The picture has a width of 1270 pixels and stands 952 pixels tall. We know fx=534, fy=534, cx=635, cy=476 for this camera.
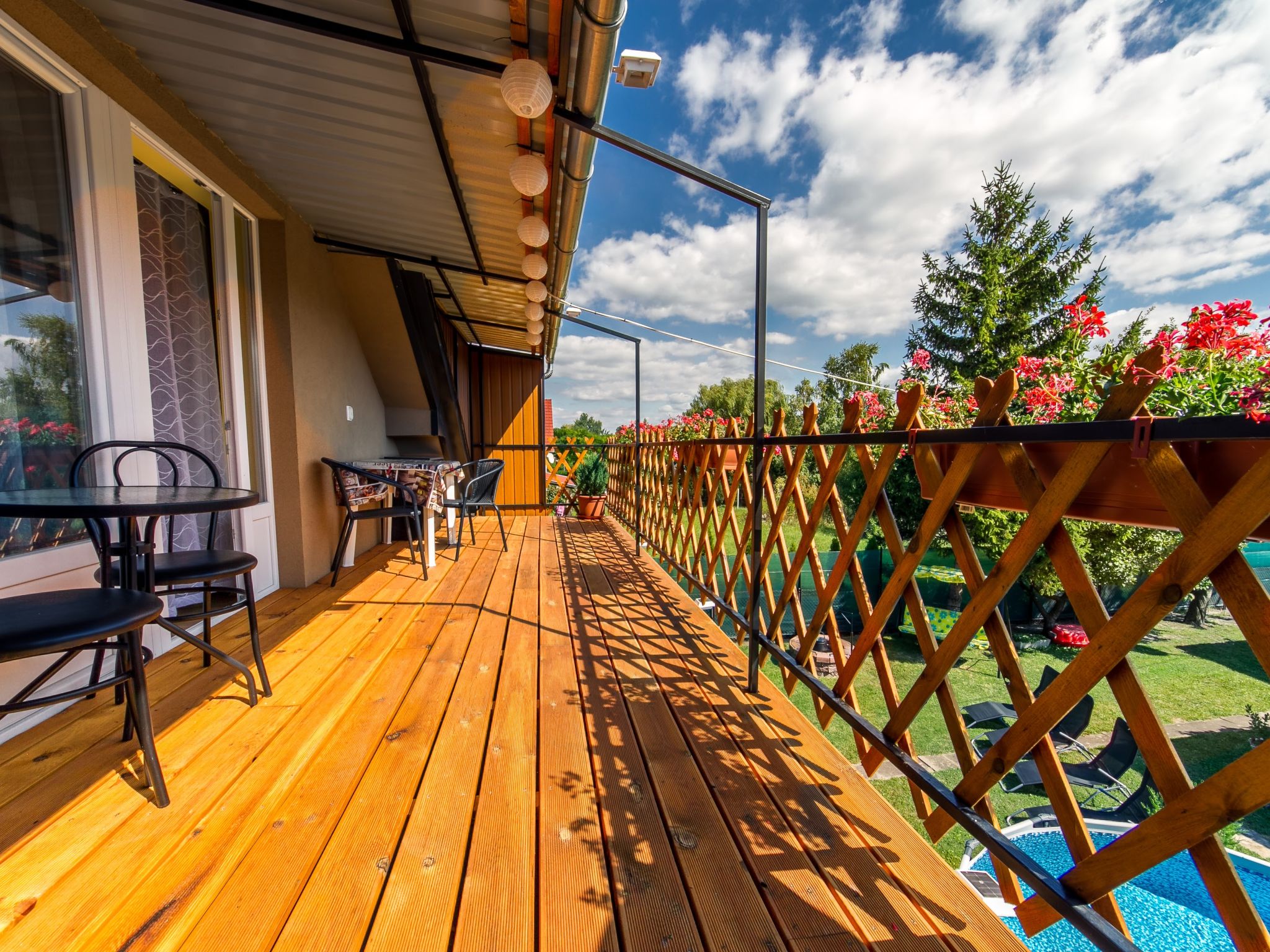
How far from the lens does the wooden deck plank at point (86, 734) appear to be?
3.95 ft

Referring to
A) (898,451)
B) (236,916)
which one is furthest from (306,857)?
(898,451)

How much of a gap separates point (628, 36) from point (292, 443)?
2502 millimetres

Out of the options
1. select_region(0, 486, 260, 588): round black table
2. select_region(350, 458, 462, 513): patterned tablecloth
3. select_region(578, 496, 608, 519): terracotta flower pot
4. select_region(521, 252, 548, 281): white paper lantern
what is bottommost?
select_region(578, 496, 608, 519): terracotta flower pot

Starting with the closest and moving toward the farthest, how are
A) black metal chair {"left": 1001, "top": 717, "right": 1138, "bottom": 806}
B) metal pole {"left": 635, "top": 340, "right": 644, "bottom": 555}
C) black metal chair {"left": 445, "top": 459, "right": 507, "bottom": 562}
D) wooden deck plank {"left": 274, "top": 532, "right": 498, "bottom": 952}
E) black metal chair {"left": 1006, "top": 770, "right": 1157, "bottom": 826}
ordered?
wooden deck plank {"left": 274, "top": 532, "right": 498, "bottom": 952} < black metal chair {"left": 445, "top": 459, "right": 507, "bottom": 562} < metal pole {"left": 635, "top": 340, "right": 644, "bottom": 555} < black metal chair {"left": 1006, "top": 770, "right": 1157, "bottom": 826} < black metal chair {"left": 1001, "top": 717, "right": 1138, "bottom": 806}

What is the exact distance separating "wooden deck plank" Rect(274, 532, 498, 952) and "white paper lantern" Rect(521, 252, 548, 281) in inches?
98.0

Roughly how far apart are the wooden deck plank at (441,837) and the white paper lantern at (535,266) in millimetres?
2604

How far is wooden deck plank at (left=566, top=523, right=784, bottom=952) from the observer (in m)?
0.92

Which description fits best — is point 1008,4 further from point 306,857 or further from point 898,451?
point 306,857

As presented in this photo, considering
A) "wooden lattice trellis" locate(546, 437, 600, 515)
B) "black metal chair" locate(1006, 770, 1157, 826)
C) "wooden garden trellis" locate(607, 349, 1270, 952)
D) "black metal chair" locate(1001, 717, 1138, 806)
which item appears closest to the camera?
"wooden garden trellis" locate(607, 349, 1270, 952)

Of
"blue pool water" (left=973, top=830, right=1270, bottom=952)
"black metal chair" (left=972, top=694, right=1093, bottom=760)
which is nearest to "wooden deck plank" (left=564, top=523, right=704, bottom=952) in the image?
"blue pool water" (left=973, top=830, right=1270, bottom=952)

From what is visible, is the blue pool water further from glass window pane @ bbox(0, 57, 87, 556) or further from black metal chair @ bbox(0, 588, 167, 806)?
glass window pane @ bbox(0, 57, 87, 556)

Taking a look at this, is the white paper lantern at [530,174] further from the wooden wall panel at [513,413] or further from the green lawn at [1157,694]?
the green lawn at [1157,694]

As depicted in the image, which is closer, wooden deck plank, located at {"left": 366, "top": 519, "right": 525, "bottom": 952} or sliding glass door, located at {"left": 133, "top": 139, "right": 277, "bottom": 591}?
wooden deck plank, located at {"left": 366, "top": 519, "right": 525, "bottom": 952}

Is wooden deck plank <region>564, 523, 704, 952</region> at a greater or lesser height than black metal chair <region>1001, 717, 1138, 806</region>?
greater
